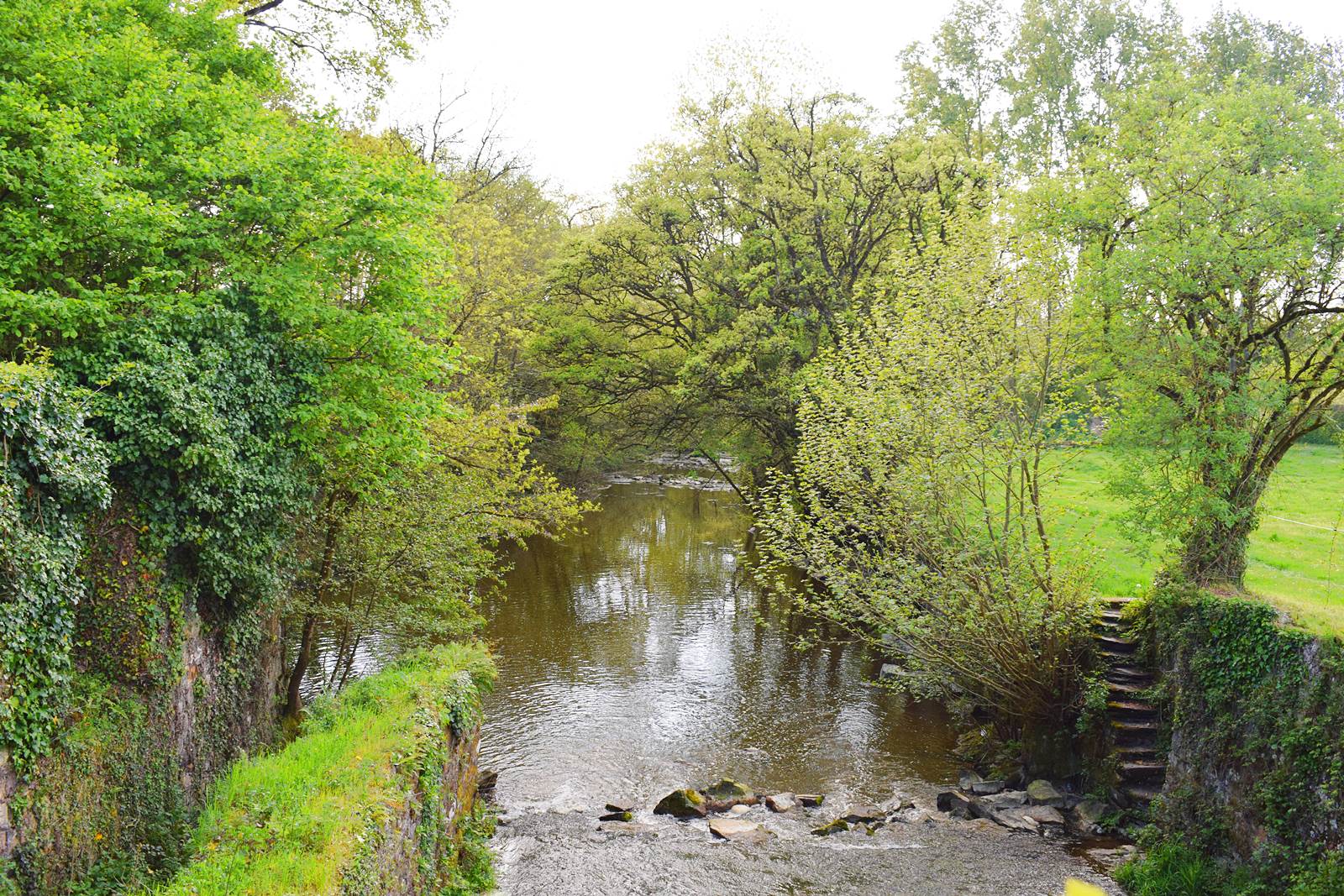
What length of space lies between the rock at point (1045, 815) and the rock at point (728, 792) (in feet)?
14.6

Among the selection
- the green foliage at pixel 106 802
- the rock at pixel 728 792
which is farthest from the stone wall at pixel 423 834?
the rock at pixel 728 792

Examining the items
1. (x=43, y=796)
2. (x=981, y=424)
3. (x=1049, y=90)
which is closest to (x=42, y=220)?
(x=43, y=796)

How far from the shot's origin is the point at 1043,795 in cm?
1386

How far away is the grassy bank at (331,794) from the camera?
265 inches

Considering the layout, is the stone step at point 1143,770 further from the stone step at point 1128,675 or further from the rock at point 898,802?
the rock at point 898,802

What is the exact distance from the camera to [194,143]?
10695mm

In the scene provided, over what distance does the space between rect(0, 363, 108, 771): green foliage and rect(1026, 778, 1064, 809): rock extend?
13401 mm

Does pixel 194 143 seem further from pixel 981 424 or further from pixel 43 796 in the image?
pixel 981 424

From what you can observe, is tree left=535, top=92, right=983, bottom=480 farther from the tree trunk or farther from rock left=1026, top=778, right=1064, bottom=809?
the tree trunk

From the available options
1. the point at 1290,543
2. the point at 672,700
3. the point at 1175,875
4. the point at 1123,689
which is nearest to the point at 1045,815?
the point at 1123,689

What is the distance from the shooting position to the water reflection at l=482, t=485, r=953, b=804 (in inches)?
618

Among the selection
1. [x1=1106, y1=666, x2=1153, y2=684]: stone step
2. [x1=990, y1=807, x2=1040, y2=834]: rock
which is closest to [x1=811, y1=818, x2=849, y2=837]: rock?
[x1=990, y1=807, x2=1040, y2=834]: rock

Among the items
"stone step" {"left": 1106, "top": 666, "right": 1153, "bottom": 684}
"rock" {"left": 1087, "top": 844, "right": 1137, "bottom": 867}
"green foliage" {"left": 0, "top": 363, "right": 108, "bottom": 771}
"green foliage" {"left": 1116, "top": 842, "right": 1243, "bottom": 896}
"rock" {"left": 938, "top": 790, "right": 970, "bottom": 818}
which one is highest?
"green foliage" {"left": 0, "top": 363, "right": 108, "bottom": 771}

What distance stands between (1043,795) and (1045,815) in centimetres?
55
